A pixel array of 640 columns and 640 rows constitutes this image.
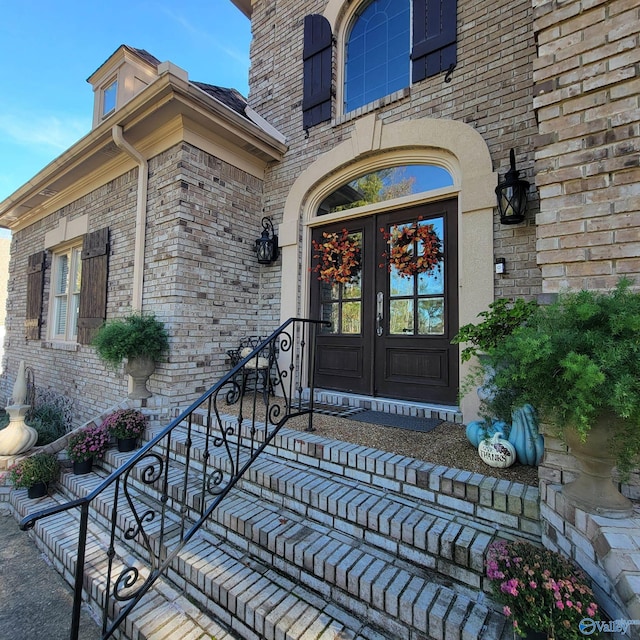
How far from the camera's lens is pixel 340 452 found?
2.20 m

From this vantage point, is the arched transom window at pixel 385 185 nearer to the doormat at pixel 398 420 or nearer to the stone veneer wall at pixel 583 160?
the stone veneer wall at pixel 583 160

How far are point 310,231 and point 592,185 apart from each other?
303cm

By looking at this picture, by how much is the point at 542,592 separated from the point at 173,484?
87.9 inches

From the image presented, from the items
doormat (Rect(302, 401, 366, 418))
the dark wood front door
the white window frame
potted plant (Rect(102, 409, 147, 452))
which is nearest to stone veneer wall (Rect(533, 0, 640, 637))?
the dark wood front door

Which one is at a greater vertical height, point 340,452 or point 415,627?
point 340,452

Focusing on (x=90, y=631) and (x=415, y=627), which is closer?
(x=415, y=627)

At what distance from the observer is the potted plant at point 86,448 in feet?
10.2

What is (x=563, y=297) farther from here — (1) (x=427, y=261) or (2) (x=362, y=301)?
(2) (x=362, y=301)

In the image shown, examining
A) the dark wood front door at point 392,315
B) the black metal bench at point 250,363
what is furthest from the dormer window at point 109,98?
the black metal bench at point 250,363

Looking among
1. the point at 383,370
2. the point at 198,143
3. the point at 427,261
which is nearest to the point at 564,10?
the point at 427,261

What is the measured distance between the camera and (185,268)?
359 centimetres

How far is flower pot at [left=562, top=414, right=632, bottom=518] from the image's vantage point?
1230 mm

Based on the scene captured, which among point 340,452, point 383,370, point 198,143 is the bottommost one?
point 340,452
